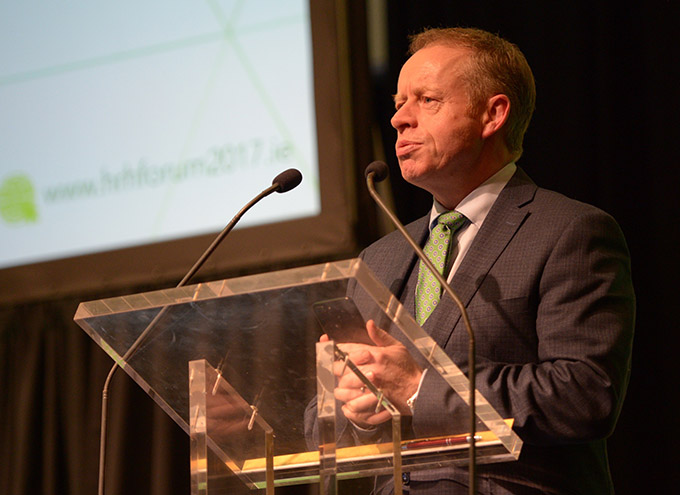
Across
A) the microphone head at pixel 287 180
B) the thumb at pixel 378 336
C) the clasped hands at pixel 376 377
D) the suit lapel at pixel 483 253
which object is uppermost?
the microphone head at pixel 287 180

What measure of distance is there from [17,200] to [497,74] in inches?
95.5

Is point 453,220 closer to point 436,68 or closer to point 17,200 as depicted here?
point 436,68

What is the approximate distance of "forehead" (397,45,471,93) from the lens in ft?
7.83

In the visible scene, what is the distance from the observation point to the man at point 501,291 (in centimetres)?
173

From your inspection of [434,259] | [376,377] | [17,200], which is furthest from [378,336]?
[17,200]

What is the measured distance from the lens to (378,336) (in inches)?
58.7

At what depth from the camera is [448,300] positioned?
6.56 feet

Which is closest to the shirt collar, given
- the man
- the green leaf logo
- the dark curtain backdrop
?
the man

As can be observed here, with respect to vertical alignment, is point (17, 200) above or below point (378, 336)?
above

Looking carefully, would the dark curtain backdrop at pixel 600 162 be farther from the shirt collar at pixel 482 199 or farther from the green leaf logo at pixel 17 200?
the shirt collar at pixel 482 199

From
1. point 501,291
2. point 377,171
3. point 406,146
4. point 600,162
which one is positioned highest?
point 600,162

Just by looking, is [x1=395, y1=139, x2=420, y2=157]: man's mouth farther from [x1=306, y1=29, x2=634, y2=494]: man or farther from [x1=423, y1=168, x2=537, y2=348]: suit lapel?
[x1=423, y1=168, x2=537, y2=348]: suit lapel

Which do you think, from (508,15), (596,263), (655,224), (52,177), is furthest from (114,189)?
(596,263)

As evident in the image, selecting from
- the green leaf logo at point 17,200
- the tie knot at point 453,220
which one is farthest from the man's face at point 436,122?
the green leaf logo at point 17,200
